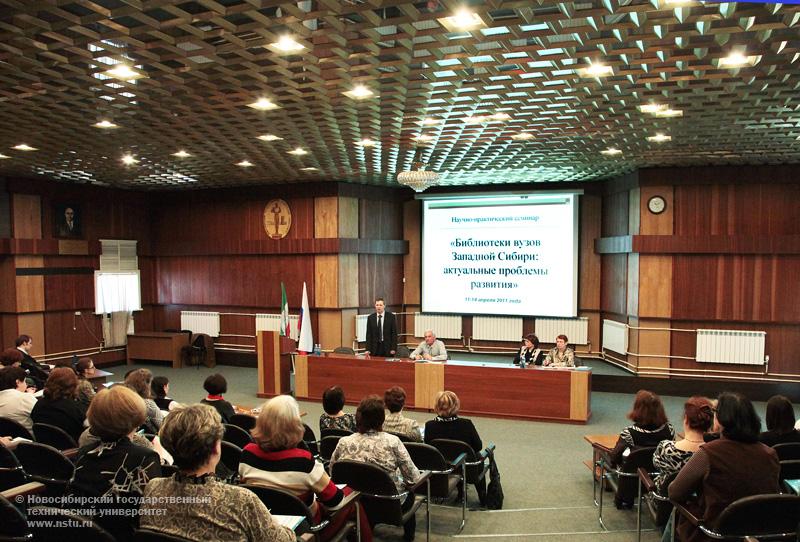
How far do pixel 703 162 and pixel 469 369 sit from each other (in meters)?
4.88

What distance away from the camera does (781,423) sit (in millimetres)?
3898

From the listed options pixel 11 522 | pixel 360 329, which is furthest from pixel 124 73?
pixel 360 329

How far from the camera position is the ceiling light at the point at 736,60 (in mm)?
4328

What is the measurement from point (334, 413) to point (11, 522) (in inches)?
85.3

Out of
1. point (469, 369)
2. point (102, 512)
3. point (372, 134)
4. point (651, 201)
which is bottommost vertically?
point (469, 369)

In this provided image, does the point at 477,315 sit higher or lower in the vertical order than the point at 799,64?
lower

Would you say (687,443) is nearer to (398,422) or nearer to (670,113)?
(398,422)

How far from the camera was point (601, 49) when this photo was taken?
4.22 meters

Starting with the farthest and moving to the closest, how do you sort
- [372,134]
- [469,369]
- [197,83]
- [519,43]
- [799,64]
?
1. [469,369]
2. [372,134]
3. [197,83]
4. [799,64]
5. [519,43]

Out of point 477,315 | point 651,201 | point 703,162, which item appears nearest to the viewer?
point 703,162

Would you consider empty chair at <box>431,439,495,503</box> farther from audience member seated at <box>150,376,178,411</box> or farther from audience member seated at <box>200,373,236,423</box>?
audience member seated at <box>150,376,178,411</box>

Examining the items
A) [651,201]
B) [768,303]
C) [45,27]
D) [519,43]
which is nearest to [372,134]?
[519,43]

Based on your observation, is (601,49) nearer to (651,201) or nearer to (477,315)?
(651,201)

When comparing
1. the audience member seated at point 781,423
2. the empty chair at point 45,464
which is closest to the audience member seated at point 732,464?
the audience member seated at point 781,423
